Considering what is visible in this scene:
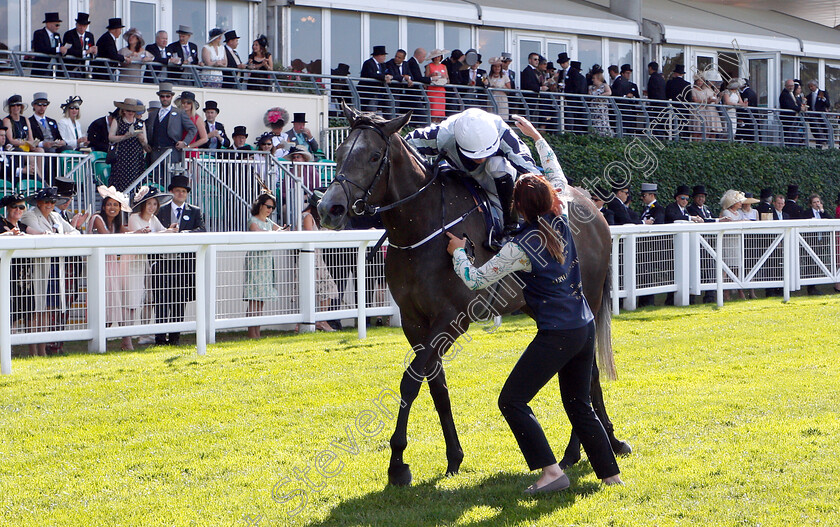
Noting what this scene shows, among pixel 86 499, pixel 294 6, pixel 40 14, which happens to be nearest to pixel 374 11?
pixel 294 6

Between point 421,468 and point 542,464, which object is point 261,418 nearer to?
point 421,468

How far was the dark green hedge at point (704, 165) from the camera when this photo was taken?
57.6 feet

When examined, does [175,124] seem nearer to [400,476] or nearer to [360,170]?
[360,170]

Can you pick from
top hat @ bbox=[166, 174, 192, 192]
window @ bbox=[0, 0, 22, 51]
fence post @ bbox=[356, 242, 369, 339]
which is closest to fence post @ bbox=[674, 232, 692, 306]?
fence post @ bbox=[356, 242, 369, 339]

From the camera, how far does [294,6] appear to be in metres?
17.8

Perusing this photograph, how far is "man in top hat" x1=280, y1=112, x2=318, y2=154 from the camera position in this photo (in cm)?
1330

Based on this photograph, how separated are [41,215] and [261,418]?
411cm

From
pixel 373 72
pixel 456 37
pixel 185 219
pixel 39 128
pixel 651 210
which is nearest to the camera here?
pixel 185 219

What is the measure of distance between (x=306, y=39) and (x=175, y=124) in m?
7.02

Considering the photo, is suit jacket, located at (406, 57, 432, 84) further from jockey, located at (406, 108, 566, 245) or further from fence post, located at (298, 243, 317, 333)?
jockey, located at (406, 108, 566, 245)

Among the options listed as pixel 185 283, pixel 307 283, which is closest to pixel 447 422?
pixel 185 283

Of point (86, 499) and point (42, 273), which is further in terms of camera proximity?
point (42, 273)

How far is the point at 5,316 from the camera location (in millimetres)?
6988

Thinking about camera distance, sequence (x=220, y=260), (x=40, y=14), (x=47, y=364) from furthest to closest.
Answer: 1. (x=40, y=14)
2. (x=220, y=260)
3. (x=47, y=364)
